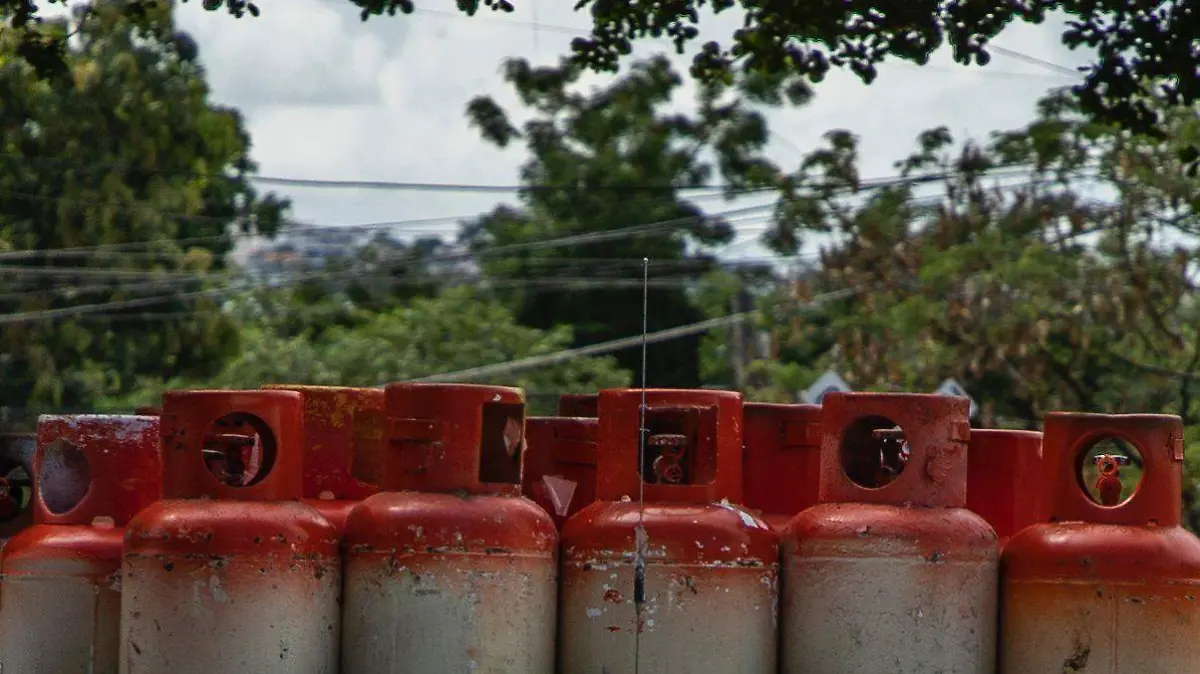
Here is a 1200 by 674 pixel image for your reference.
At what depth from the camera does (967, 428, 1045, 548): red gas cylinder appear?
5434 mm

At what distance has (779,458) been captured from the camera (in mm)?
5469

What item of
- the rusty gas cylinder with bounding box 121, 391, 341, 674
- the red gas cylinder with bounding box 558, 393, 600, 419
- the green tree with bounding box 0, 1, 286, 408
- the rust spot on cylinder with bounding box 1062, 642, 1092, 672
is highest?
the green tree with bounding box 0, 1, 286, 408

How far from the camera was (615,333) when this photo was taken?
29.6 metres

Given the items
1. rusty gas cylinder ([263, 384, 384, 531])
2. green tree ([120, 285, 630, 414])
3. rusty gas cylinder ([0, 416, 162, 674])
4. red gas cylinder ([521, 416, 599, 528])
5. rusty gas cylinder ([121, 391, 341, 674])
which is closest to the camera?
rusty gas cylinder ([121, 391, 341, 674])

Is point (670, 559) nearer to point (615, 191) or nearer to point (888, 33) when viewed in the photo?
point (888, 33)

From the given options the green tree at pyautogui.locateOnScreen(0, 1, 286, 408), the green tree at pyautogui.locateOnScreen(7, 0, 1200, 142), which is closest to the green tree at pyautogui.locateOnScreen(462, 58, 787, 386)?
the green tree at pyautogui.locateOnScreen(0, 1, 286, 408)

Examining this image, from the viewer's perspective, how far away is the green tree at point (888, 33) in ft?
26.2

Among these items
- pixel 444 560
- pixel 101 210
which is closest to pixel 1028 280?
pixel 101 210

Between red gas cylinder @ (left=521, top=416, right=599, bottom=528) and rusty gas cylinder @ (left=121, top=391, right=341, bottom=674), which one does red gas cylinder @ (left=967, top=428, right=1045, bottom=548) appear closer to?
red gas cylinder @ (left=521, top=416, right=599, bottom=528)

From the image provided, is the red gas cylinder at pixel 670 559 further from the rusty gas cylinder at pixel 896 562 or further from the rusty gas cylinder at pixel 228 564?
the rusty gas cylinder at pixel 228 564

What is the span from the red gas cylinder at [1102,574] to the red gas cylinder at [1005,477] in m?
0.42

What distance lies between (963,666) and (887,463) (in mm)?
725

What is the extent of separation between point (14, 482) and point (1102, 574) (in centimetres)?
287

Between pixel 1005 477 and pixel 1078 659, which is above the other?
pixel 1005 477
